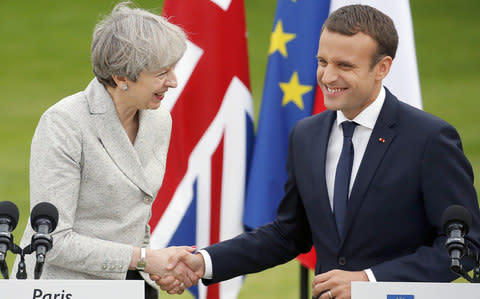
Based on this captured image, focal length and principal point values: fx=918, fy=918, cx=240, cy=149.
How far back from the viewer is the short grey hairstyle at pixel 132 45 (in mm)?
2910

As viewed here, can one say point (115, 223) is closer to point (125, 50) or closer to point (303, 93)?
point (125, 50)

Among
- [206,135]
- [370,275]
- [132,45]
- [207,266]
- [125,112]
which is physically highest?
[206,135]

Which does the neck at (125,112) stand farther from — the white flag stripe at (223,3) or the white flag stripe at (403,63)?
the white flag stripe at (223,3)

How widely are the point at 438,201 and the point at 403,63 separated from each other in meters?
1.37

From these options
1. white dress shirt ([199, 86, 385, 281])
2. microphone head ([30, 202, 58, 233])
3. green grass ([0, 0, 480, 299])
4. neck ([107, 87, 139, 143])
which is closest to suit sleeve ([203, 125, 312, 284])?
white dress shirt ([199, 86, 385, 281])

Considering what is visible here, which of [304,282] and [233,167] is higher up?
[233,167]

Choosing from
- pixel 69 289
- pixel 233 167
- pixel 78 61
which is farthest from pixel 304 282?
pixel 78 61

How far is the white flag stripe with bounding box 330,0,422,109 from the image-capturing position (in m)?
4.00

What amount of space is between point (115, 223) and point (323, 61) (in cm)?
84

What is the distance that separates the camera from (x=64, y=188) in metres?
2.81

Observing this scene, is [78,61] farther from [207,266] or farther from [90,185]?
[90,185]

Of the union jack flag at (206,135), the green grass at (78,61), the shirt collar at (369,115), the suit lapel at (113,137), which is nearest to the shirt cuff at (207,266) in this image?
the suit lapel at (113,137)

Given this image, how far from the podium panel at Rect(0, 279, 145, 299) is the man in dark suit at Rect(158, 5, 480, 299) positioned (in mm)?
672

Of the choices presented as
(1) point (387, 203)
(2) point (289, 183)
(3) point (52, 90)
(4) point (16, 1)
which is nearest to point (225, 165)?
(2) point (289, 183)
